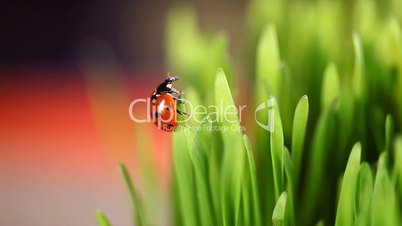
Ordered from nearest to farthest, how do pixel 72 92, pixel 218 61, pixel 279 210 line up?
1. pixel 279 210
2. pixel 218 61
3. pixel 72 92

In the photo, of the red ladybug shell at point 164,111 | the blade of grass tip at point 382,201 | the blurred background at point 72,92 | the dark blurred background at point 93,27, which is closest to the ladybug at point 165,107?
the red ladybug shell at point 164,111

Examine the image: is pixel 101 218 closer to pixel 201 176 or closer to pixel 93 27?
pixel 201 176

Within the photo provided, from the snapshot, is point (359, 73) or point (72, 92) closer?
point (359, 73)

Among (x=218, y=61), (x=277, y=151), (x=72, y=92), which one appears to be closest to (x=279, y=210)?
(x=277, y=151)

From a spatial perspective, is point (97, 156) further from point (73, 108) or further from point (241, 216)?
point (241, 216)

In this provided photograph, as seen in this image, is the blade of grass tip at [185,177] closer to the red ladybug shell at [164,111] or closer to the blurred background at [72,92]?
the red ladybug shell at [164,111]

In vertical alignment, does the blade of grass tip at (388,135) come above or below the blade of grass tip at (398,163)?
above
